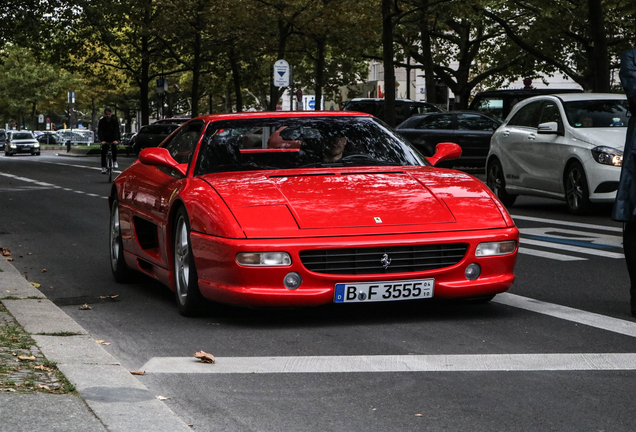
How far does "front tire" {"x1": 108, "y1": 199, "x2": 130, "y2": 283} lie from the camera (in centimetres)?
861

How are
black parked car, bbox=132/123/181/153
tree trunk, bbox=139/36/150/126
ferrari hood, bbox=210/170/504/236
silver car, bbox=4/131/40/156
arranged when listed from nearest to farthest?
ferrari hood, bbox=210/170/504/236 < black parked car, bbox=132/123/181/153 < tree trunk, bbox=139/36/150/126 < silver car, bbox=4/131/40/156

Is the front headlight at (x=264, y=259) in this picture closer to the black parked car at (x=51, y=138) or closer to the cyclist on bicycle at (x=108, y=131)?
the cyclist on bicycle at (x=108, y=131)

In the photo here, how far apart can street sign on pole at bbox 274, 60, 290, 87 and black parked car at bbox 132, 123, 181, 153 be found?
21.7ft

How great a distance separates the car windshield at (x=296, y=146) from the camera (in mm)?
7445

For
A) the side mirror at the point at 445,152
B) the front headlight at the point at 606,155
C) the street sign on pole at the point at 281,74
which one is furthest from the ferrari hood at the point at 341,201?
the street sign on pole at the point at 281,74

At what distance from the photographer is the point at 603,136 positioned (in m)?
14.0

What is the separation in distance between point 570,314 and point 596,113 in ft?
26.9

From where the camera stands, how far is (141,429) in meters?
4.04

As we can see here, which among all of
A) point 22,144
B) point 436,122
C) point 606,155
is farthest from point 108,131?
point 22,144

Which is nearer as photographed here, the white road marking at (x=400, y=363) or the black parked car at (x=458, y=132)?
the white road marking at (x=400, y=363)

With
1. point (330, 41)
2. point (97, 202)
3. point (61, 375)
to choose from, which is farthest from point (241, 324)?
point (330, 41)

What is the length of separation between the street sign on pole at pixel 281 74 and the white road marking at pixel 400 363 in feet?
99.3

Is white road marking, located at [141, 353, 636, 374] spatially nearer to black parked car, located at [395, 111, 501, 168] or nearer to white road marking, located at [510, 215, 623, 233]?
white road marking, located at [510, 215, 623, 233]

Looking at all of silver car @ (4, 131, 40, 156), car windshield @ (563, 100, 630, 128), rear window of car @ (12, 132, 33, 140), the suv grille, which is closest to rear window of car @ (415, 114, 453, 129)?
car windshield @ (563, 100, 630, 128)
